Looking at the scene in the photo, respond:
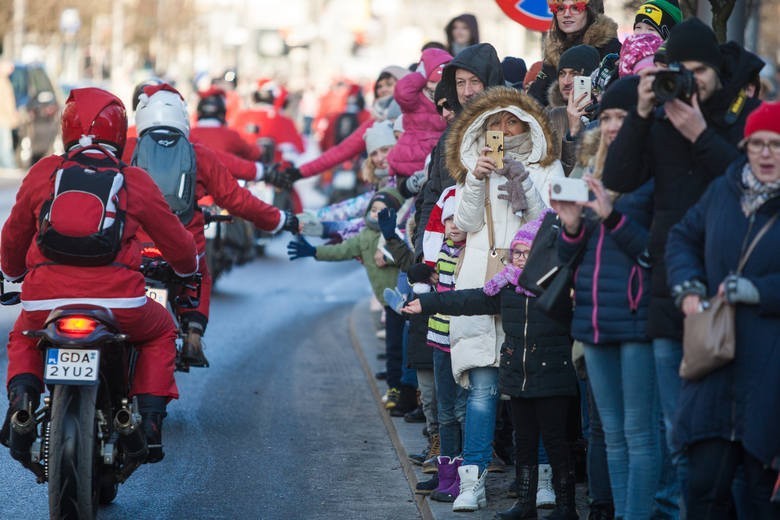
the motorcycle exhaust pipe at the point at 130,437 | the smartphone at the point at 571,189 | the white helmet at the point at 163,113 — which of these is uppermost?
the smartphone at the point at 571,189

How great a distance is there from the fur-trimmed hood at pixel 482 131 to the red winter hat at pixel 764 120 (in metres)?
2.25

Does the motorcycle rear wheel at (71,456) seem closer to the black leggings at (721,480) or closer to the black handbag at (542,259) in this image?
the black handbag at (542,259)

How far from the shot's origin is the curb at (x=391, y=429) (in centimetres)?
844

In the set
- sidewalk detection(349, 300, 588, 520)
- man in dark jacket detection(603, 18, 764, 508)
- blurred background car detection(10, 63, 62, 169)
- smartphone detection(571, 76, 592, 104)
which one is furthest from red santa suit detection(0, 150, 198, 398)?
blurred background car detection(10, 63, 62, 169)

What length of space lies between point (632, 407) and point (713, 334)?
868mm

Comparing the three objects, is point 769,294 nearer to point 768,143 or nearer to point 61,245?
point 768,143

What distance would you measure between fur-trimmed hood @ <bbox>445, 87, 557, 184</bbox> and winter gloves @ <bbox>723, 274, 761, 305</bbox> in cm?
244

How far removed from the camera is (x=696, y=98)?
245 inches

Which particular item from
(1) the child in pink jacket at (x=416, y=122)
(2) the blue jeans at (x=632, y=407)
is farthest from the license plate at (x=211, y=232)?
(2) the blue jeans at (x=632, y=407)

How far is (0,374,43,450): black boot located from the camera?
7.29 metres

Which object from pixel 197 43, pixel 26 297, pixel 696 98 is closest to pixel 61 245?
pixel 26 297

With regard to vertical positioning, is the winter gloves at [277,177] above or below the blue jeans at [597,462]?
above

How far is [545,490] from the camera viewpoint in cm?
802

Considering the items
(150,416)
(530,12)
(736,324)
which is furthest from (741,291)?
(530,12)
